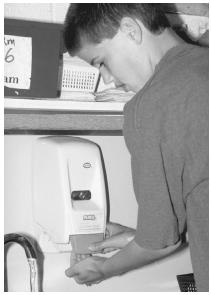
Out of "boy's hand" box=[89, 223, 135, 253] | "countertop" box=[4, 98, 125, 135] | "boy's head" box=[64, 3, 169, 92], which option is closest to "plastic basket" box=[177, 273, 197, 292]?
"boy's hand" box=[89, 223, 135, 253]

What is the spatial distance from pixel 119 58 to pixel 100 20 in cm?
12

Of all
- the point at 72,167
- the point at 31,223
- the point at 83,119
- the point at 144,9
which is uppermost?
the point at 144,9

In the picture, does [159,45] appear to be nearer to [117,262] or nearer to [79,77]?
[79,77]

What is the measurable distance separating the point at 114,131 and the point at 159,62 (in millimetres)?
647

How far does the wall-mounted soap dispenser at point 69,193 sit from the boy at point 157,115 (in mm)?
177

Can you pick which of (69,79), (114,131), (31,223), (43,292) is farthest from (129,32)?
(43,292)

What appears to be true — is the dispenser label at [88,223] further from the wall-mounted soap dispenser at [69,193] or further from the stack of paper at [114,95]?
the stack of paper at [114,95]

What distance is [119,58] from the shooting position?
117 cm

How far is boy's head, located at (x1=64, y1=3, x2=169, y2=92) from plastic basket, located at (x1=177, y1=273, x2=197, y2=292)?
91 centimetres

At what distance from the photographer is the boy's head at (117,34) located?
1123mm

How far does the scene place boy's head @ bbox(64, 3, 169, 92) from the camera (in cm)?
112

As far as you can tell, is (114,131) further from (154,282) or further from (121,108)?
(154,282)

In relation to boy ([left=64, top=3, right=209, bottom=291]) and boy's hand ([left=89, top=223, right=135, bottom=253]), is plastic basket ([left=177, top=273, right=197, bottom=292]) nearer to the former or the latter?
boy's hand ([left=89, top=223, right=135, bottom=253])

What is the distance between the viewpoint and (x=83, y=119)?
4.80 ft
